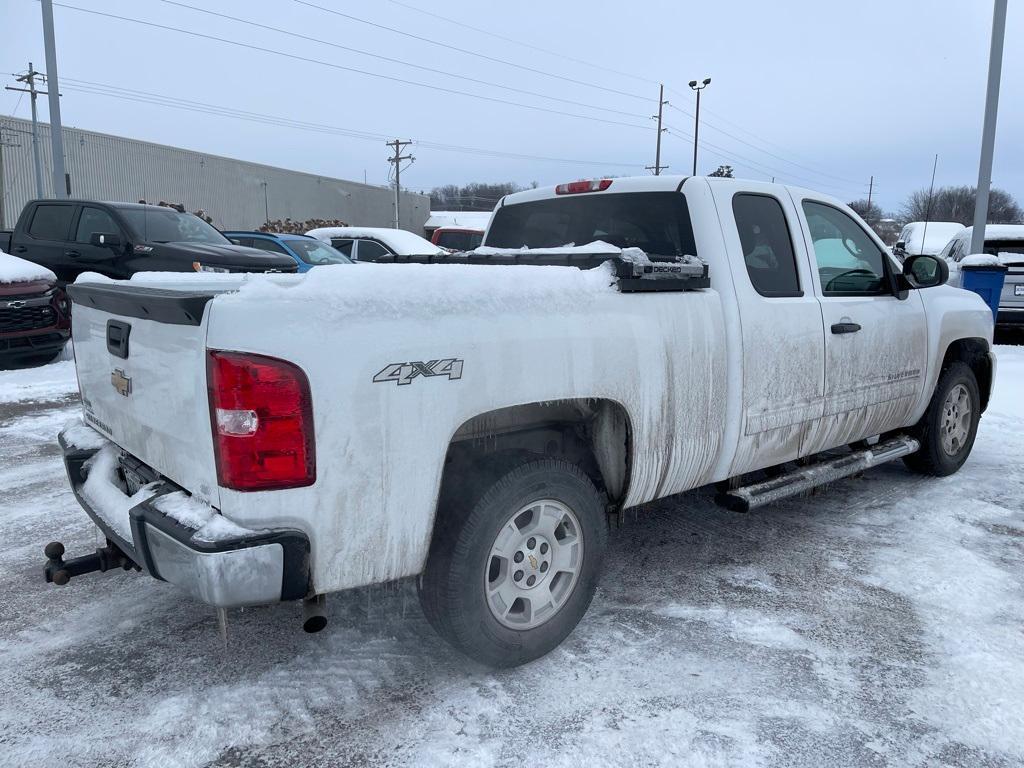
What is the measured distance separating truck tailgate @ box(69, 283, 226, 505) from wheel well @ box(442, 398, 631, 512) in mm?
847

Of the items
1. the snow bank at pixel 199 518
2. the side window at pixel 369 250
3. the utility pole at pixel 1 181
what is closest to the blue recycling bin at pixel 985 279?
the side window at pixel 369 250

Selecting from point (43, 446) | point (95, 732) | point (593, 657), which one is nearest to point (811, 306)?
point (593, 657)

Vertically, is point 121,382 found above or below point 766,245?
below

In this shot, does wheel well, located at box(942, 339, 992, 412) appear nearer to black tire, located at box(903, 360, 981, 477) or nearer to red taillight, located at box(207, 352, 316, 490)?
black tire, located at box(903, 360, 981, 477)

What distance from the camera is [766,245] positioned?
3.93 m

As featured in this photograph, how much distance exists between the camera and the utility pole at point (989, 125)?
12.3m

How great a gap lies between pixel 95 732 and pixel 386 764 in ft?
3.25

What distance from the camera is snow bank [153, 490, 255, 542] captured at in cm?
224

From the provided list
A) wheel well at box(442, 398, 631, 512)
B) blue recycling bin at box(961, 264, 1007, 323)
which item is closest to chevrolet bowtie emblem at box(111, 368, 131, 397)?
wheel well at box(442, 398, 631, 512)

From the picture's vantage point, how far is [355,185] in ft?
161

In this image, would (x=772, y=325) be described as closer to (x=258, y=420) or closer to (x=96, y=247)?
(x=258, y=420)

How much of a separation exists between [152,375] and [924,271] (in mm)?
4312

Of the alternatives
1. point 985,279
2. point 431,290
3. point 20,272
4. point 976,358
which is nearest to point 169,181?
point 20,272

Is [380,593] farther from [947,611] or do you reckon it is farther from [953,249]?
[953,249]
